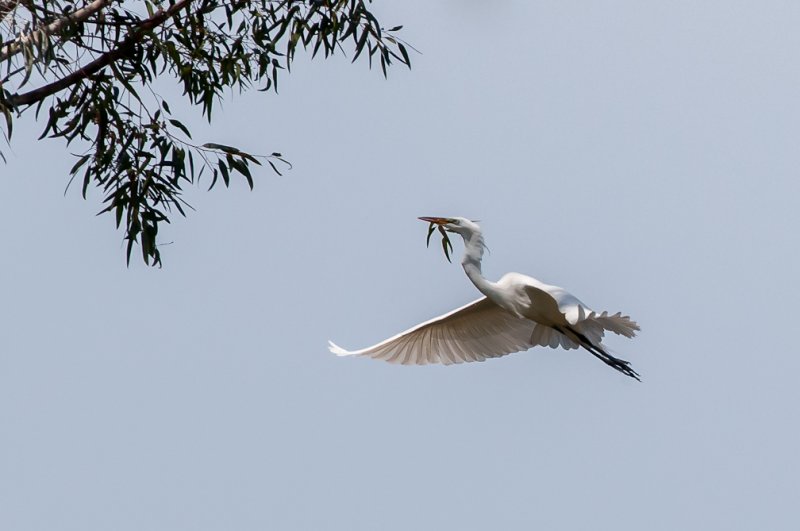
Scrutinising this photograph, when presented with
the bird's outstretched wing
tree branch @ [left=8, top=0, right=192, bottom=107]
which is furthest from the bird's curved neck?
tree branch @ [left=8, top=0, right=192, bottom=107]

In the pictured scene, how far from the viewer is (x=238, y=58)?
6.05 metres

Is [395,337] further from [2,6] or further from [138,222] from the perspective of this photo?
[2,6]

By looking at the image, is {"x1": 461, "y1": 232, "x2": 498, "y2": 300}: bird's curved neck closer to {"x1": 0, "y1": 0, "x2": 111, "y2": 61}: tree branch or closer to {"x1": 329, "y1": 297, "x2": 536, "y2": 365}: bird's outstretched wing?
{"x1": 329, "y1": 297, "x2": 536, "y2": 365}: bird's outstretched wing

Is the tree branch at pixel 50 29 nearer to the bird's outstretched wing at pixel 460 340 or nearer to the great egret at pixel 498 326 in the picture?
the great egret at pixel 498 326

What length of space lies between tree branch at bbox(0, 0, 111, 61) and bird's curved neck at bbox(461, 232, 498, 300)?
5.77ft

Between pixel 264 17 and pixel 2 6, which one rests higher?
pixel 264 17

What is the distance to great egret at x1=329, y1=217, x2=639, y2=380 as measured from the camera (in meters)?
6.01

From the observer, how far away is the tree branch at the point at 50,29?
5.08 metres

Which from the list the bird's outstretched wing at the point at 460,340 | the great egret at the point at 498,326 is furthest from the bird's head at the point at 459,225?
the bird's outstretched wing at the point at 460,340

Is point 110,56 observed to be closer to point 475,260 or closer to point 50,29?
point 50,29

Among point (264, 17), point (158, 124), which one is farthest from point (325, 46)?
point (158, 124)

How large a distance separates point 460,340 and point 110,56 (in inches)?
83.6

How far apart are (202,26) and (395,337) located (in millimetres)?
1661

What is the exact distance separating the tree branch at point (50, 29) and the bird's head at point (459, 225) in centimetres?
162
